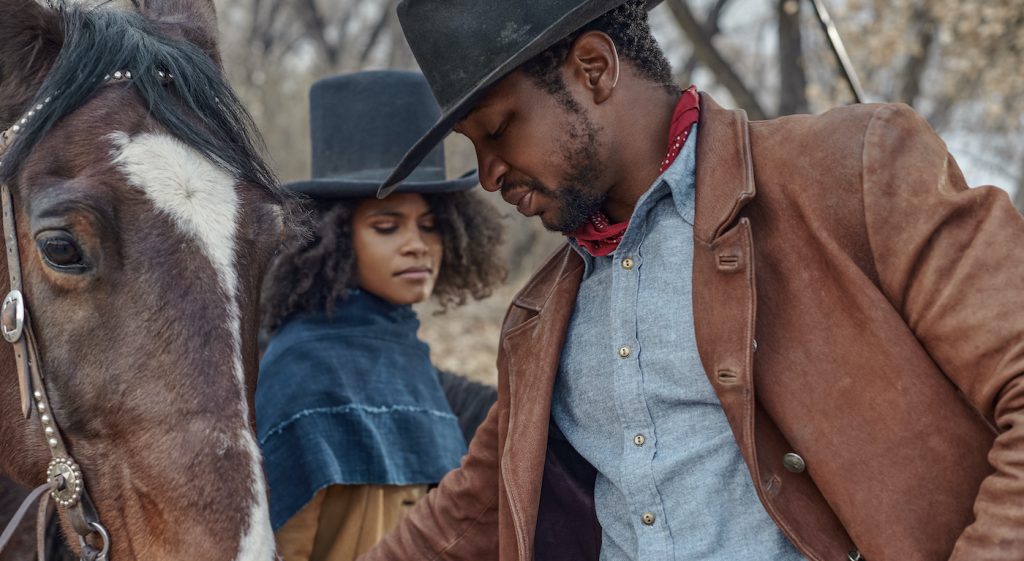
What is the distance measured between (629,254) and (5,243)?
58.5 inches

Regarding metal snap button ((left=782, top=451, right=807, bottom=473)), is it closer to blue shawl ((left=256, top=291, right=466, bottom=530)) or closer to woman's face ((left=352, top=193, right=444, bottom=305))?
blue shawl ((left=256, top=291, right=466, bottom=530))

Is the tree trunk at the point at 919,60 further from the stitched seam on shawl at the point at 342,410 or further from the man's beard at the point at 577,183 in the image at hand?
the man's beard at the point at 577,183

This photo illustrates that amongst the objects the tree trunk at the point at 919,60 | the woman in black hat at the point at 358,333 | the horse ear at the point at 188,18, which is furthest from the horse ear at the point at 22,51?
the tree trunk at the point at 919,60

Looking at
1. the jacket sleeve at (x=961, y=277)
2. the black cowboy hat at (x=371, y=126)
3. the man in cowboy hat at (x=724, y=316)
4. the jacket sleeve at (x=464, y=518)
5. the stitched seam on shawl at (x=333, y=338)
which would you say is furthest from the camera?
the black cowboy hat at (x=371, y=126)

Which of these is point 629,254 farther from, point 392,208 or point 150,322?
point 392,208

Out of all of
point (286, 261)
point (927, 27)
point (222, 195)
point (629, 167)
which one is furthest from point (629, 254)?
point (927, 27)

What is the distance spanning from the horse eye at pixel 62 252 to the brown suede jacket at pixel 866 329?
138 cm

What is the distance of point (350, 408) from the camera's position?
3.51 metres

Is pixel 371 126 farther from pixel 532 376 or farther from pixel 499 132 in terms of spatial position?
pixel 532 376

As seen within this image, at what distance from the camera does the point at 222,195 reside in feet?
7.67

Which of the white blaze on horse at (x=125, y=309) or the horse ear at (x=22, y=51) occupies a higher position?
the horse ear at (x=22, y=51)

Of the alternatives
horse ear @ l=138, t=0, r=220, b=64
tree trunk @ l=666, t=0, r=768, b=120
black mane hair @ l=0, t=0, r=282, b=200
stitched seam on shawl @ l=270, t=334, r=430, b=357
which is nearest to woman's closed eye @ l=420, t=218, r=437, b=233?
stitched seam on shawl @ l=270, t=334, r=430, b=357

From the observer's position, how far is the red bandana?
2418mm

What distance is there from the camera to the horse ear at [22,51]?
7.97 feet
